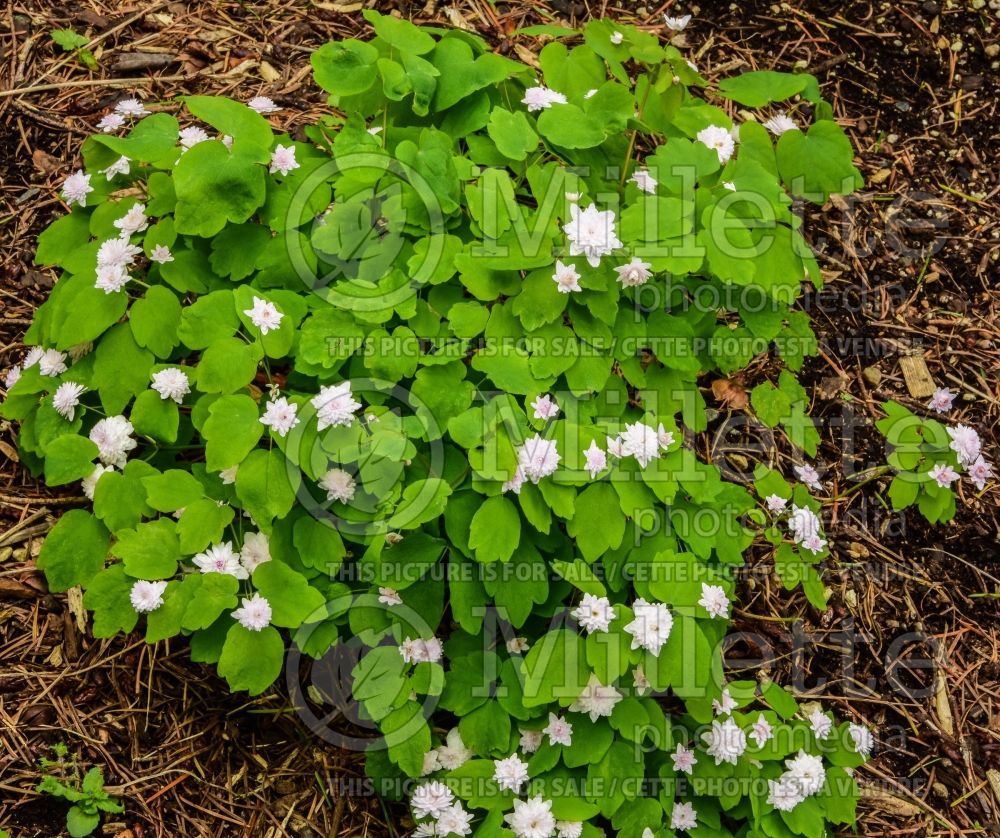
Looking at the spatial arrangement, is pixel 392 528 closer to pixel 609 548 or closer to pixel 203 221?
pixel 609 548

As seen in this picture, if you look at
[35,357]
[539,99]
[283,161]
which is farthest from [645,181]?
[35,357]

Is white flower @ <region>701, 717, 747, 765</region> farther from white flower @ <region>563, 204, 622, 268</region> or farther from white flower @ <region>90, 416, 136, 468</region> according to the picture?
white flower @ <region>90, 416, 136, 468</region>

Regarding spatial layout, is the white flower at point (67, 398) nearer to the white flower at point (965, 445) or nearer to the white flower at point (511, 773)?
the white flower at point (511, 773)

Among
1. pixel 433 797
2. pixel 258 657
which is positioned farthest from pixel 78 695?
pixel 433 797

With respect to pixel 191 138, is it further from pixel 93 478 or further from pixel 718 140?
pixel 718 140

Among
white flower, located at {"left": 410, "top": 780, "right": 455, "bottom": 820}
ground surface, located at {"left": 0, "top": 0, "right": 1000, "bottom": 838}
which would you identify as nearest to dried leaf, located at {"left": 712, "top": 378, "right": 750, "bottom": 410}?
ground surface, located at {"left": 0, "top": 0, "right": 1000, "bottom": 838}

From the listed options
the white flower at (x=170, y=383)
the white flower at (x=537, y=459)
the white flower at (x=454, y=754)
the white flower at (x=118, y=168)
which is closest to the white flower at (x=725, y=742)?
the white flower at (x=454, y=754)
